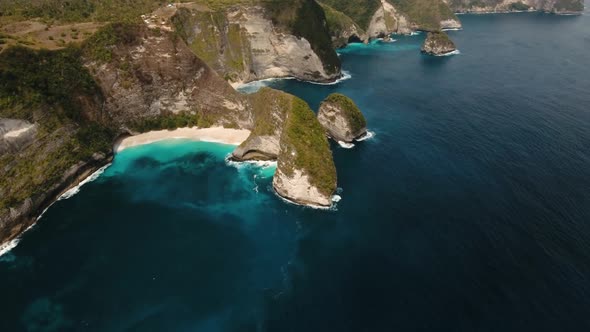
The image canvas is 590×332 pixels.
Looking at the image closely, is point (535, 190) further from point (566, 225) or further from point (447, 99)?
point (447, 99)

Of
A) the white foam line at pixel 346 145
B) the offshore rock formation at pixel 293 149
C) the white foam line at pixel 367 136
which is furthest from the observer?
the white foam line at pixel 367 136

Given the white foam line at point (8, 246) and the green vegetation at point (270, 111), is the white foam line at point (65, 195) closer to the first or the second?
the white foam line at point (8, 246)

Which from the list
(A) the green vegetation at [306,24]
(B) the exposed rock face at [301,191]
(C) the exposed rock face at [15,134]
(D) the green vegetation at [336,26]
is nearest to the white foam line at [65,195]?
(C) the exposed rock face at [15,134]

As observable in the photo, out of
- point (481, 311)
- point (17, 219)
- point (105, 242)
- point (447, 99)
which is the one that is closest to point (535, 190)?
point (481, 311)

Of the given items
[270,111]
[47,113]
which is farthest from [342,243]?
[47,113]

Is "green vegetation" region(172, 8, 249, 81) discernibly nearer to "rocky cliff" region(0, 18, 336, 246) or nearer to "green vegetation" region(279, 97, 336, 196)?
"rocky cliff" region(0, 18, 336, 246)

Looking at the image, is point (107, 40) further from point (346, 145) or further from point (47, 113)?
point (346, 145)
